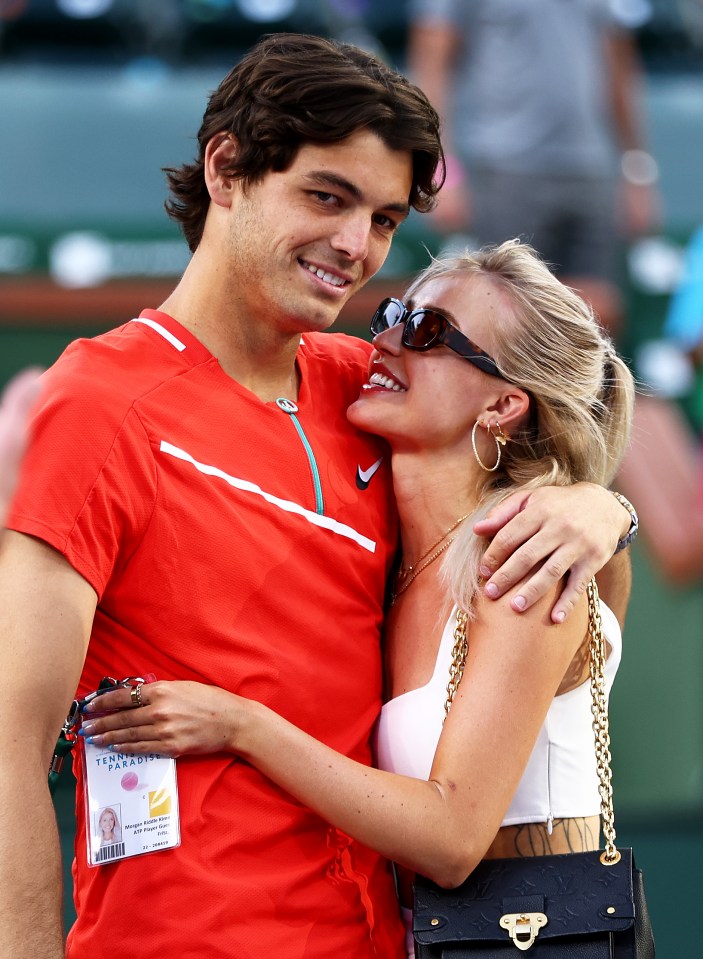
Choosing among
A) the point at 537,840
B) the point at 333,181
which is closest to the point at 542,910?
the point at 537,840

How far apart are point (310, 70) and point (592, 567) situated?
2.88 ft

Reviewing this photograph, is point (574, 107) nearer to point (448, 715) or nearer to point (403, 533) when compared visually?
point (403, 533)

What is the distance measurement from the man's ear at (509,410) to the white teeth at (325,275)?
367mm

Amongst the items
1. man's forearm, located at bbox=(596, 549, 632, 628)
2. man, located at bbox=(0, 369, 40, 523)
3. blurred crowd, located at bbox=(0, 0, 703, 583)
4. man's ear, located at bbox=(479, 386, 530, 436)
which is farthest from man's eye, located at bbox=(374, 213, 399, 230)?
blurred crowd, located at bbox=(0, 0, 703, 583)

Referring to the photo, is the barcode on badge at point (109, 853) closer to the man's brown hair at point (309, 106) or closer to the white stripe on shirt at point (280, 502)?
the white stripe on shirt at point (280, 502)

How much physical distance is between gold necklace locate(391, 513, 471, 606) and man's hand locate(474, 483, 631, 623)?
13cm

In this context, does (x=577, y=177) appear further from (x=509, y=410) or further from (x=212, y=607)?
(x=212, y=607)

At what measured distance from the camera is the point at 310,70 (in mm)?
2041

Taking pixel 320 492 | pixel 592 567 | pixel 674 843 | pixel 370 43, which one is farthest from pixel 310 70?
pixel 370 43

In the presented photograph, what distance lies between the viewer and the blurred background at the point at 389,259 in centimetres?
434

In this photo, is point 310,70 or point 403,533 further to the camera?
point 403,533

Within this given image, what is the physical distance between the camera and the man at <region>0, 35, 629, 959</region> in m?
1.73

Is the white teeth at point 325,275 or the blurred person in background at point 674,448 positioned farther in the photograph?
the blurred person in background at point 674,448

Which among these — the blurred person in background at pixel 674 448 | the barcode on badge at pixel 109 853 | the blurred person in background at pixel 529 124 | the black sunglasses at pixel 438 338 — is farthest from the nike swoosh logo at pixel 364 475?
the blurred person in background at pixel 674 448
